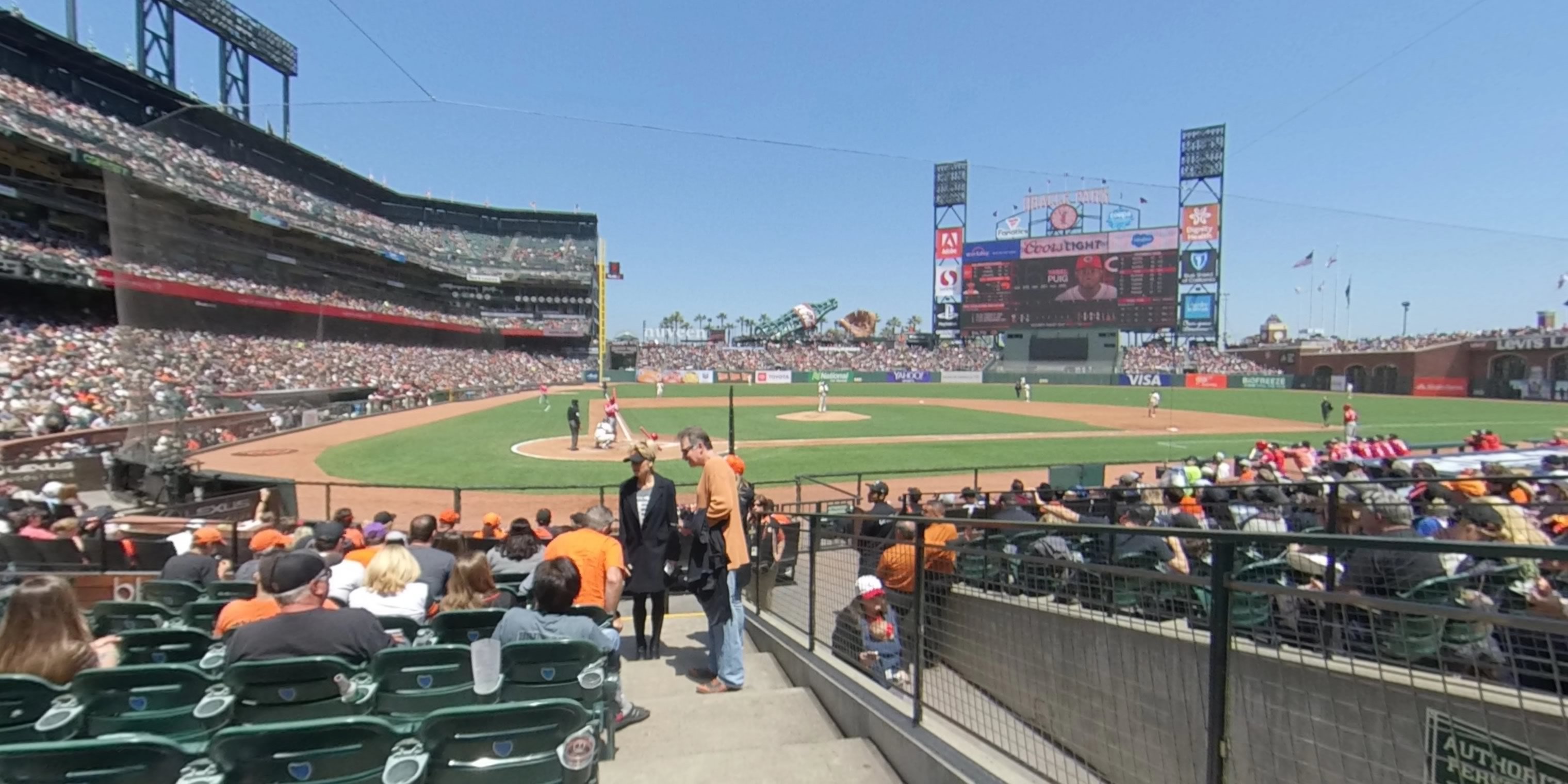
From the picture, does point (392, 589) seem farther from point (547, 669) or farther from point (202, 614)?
point (547, 669)

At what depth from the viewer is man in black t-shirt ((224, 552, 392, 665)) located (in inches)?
131

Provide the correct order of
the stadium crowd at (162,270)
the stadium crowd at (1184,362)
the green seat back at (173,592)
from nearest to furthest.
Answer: the green seat back at (173,592) < the stadium crowd at (162,270) < the stadium crowd at (1184,362)

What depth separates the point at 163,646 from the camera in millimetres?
3883

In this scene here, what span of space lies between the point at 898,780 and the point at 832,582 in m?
3.68

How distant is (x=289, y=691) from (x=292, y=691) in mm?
12

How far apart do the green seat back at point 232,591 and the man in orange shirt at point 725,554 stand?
3618mm

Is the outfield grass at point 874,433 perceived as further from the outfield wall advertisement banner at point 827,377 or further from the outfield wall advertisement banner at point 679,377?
the outfield wall advertisement banner at point 679,377

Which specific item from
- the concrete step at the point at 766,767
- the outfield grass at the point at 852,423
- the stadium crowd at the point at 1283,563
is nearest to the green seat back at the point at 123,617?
the concrete step at the point at 766,767

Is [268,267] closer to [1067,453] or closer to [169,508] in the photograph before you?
[169,508]

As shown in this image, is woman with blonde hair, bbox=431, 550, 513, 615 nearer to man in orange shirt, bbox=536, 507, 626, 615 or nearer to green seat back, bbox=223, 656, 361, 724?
man in orange shirt, bbox=536, 507, 626, 615

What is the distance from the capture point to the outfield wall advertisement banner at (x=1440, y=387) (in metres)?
52.6

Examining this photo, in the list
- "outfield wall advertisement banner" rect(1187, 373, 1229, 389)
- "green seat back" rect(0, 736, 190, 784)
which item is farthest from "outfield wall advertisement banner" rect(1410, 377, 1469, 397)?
"green seat back" rect(0, 736, 190, 784)

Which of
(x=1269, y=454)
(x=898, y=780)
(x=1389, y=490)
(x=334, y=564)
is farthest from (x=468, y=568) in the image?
(x=1269, y=454)

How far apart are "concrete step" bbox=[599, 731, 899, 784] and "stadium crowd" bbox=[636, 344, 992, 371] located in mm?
75242
